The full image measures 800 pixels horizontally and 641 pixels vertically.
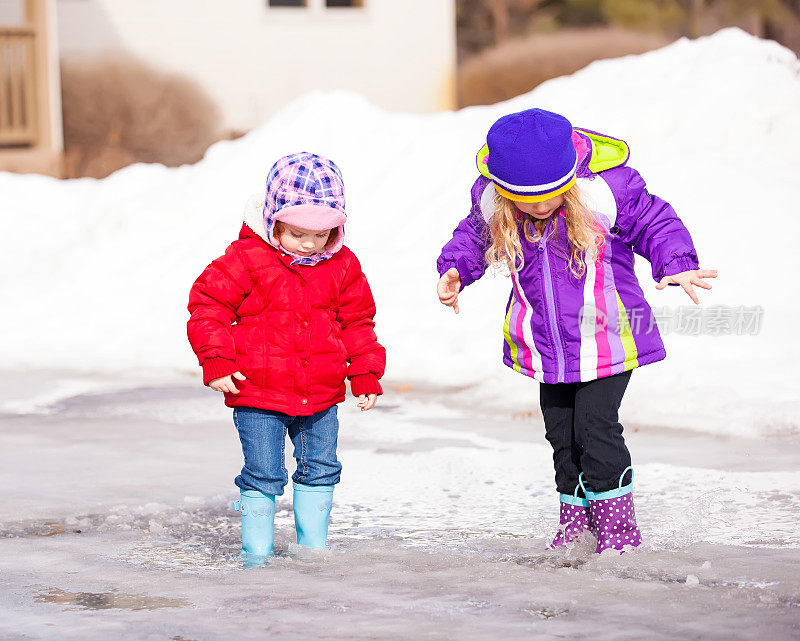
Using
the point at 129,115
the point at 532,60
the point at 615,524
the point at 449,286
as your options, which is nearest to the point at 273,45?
the point at 129,115

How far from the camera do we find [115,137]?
19719 millimetres

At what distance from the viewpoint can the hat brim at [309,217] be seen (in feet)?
14.0

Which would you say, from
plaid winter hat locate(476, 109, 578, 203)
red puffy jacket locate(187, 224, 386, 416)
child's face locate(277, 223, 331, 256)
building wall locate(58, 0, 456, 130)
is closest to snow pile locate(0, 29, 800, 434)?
plaid winter hat locate(476, 109, 578, 203)

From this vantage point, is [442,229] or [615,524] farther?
[442,229]

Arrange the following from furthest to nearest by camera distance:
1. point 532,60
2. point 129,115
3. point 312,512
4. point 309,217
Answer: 1. point 532,60
2. point 129,115
3. point 312,512
4. point 309,217

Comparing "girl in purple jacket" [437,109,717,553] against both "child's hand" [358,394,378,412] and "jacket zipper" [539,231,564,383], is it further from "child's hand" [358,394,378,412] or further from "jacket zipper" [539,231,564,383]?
"child's hand" [358,394,378,412]

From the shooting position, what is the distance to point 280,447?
4.41 m

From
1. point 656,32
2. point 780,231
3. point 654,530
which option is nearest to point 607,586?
point 654,530

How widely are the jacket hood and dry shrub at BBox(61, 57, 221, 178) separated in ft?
49.9

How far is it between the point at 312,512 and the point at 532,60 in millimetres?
22668

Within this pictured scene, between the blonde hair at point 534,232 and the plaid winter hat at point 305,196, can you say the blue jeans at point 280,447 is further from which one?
the blonde hair at point 534,232

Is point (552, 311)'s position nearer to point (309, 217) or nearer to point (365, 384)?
point (365, 384)

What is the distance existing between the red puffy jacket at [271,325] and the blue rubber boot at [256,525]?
320mm

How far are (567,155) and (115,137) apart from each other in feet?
53.6
